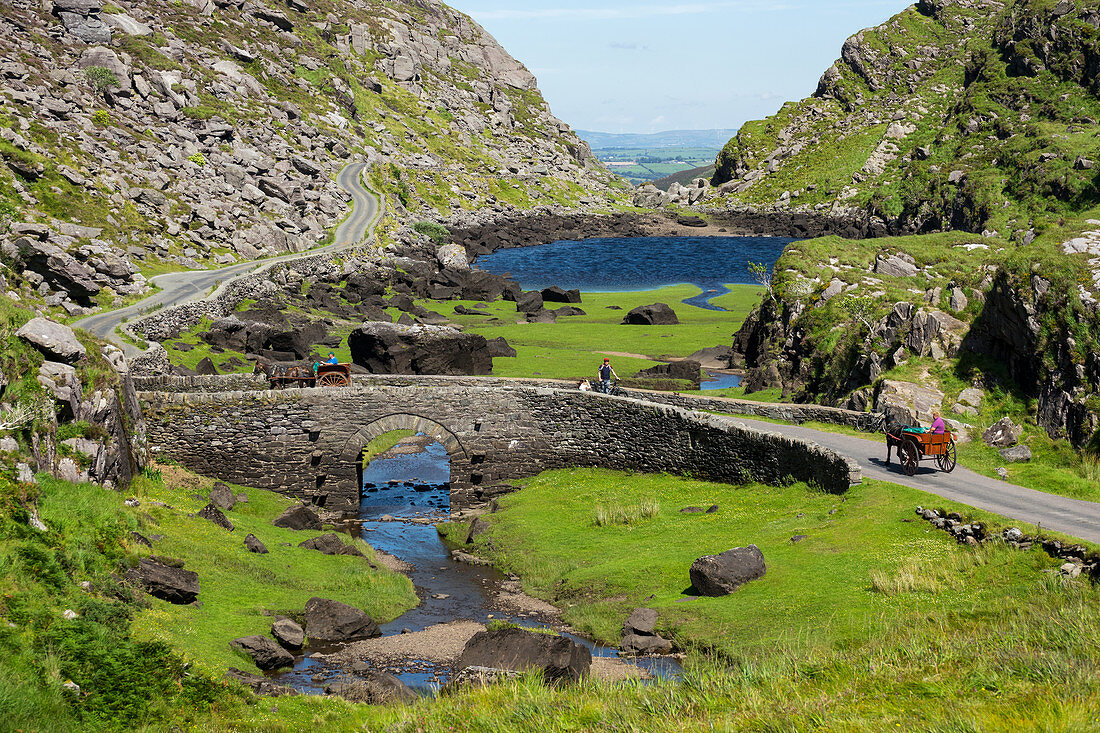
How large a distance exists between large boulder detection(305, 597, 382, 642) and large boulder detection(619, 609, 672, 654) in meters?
7.57

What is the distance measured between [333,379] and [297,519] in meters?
7.86

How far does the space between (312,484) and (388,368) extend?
47.6 ft

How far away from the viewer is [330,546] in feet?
102

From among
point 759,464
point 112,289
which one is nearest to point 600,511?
point 759,464

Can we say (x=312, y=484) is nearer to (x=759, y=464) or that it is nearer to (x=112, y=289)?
(x=759, y=464)

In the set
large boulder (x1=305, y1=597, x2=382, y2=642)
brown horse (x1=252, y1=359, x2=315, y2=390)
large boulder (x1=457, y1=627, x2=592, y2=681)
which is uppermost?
brown horse (x1=252, y1=359, x2=315, y2=390)

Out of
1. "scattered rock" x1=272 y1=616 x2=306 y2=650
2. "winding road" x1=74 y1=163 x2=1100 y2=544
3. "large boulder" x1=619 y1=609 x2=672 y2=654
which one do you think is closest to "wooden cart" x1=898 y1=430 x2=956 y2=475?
"winding road" x1=74 y1=163 x2=1100 y2=544

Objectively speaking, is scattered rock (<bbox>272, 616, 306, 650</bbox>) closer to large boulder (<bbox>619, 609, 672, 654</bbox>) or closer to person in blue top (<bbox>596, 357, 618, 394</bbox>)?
large boulder (<bbox>619, 609, 672, 654</bbox>)

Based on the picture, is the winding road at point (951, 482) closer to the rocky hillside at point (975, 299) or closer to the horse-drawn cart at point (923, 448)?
the horse-drawn cart at point (923, 448)

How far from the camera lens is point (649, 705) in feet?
40.5

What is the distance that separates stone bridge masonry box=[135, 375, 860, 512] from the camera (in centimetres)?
3550

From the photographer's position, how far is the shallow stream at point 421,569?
71.5ft

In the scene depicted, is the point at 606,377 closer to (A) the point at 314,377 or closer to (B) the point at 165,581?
(A) the point at 314,377

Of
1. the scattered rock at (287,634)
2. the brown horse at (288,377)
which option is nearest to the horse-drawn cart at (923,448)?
the scattered rock at (287,634)
